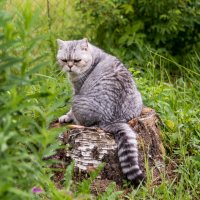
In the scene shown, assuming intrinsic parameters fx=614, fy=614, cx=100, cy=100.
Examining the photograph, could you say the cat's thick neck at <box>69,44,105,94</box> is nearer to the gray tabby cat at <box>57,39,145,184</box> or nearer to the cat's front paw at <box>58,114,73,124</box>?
the gray tabby cat at <box>57,39,145,184</box>

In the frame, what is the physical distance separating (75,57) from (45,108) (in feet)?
8.45

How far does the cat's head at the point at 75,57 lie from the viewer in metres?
5.77

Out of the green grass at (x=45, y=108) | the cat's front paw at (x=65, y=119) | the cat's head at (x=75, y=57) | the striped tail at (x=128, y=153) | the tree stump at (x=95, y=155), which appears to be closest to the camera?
the green grass at (x=45, y=108)

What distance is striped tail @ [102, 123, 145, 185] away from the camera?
5.00 metres

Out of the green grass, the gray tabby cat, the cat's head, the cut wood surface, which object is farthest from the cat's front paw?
the cat's head

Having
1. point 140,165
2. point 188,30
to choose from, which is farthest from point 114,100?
point 188,30

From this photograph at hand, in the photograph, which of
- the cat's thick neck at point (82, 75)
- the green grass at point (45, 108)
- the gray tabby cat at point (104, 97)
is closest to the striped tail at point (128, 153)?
the gray tabby cat at point (104, 97)

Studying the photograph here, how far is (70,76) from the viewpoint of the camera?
586 cm

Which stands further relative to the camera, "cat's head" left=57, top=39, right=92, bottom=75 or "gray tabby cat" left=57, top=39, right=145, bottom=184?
"cat's head" left=57, top=39, right=92, bottom=75

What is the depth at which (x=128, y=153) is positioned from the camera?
16.6ft

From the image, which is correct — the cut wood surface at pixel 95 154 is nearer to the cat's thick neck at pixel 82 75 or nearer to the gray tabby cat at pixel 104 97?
the gray tabby cat at pixel 104 97

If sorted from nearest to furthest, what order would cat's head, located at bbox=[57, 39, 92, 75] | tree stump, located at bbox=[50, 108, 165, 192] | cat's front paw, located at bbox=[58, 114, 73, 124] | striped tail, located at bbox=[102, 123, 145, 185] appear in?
striped tail, located at bbox=[102, 123, 145, 185]
tree stump, located at bbox=[50, 108, 165, 192]
cat's front paw, located at bbox=[58, 114, 73, 124]
cat's head, located at bbox=[57, 39, 92, 75]

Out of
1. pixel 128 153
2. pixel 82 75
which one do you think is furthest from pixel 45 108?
pixel 82 75

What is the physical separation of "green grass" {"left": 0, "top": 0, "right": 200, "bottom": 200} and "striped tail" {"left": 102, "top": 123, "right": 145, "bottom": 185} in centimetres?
13
